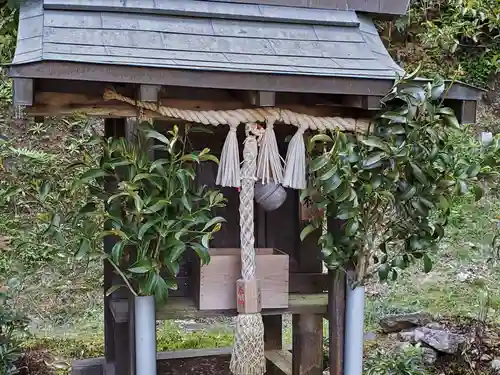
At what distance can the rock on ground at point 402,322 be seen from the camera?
4367 mm

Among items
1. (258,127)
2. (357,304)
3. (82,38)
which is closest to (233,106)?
(258,127)

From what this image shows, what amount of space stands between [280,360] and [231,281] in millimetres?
1121

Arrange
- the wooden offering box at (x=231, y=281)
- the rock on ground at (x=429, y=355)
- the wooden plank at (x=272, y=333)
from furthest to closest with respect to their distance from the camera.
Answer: the rock on ground at (x=429, y=355) < the wooden plank at (x=272, y=333) < the wooden offering box at (x=231, y=281)

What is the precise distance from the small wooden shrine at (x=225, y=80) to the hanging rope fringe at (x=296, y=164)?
0.06m

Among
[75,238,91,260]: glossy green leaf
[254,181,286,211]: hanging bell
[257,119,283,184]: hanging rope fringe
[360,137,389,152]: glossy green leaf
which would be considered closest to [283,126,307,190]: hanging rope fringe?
[257,119,283,184]: hanging rope fringe

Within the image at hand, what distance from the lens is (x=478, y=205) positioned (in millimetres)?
5965

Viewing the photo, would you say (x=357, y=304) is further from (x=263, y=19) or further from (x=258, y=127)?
(x=263, y=19)

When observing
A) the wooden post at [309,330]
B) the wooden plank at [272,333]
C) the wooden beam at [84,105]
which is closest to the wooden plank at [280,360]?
the wooden plank at [272,333]

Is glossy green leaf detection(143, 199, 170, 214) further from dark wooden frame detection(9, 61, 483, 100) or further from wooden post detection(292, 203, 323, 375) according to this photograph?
wooden post detection(292, 203, 323, 375)

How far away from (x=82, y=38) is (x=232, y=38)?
545mm

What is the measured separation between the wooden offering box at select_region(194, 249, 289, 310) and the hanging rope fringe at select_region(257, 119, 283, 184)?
0.35 meters

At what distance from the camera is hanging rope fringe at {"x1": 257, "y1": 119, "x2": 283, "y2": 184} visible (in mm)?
2330

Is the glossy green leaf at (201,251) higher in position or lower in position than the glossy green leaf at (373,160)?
lower

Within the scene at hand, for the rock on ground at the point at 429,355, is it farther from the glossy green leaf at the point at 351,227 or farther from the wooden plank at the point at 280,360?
the glossy green leaf at the point at 351,227
